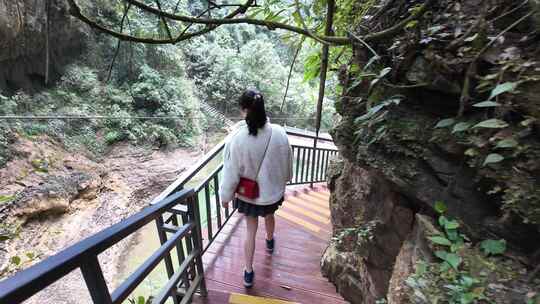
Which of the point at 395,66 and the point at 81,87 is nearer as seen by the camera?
the point at 395,66

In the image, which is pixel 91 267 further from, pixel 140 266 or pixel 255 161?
pixel 255 161

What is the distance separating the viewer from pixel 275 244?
227 cm

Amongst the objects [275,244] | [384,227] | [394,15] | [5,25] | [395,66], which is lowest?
[275,244]

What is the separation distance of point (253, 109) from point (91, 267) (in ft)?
3.38

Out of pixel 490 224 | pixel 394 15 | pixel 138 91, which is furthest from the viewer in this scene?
pixel 138 91

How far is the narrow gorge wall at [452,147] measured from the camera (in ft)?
2.43

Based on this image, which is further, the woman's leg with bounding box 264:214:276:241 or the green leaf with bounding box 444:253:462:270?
the woman's leg with bounding box 264:214:276:241

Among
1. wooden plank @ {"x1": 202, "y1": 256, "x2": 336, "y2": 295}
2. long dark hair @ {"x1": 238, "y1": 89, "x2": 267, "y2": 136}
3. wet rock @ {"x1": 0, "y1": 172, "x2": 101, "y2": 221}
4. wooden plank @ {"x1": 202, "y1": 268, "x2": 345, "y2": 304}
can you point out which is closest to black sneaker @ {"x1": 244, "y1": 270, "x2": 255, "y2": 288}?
wooden plank @ {"x1": 202, "y1": 268, "x2": 345, "y2": 304}

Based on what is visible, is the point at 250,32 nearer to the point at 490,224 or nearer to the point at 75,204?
the point at 75,204

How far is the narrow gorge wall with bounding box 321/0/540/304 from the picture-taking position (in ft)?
2.43

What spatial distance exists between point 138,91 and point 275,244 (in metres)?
7.27

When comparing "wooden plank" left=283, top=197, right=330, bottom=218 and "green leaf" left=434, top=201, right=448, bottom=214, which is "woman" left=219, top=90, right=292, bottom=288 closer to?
"green leaf" left=434, top=201, right=448, bottom=214

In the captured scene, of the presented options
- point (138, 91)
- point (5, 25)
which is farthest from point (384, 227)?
point (138, 91)

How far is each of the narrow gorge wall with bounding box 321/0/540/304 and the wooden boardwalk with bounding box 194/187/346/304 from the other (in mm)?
561
